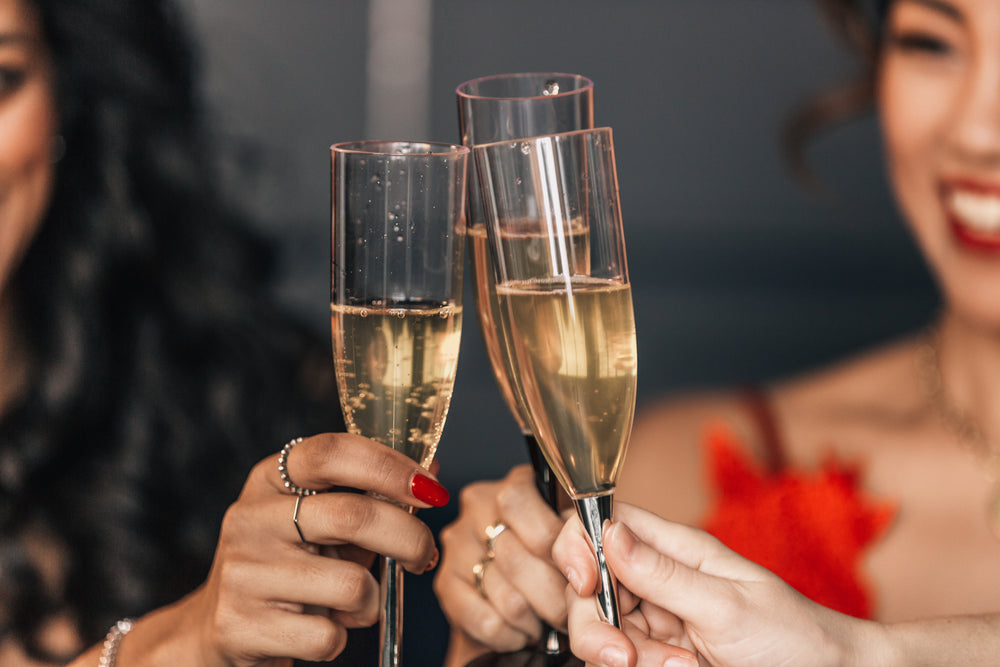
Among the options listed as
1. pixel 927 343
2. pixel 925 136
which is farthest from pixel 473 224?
pixel 927 343

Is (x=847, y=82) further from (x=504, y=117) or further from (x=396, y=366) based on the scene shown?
(x=396, y=366)

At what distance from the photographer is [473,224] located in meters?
0.93

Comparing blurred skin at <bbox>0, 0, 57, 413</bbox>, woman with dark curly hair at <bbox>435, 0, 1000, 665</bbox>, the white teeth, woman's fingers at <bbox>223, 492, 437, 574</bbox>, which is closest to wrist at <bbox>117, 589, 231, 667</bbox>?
woman's fingers at <bbox>223, 492, 437, 574</bbox>

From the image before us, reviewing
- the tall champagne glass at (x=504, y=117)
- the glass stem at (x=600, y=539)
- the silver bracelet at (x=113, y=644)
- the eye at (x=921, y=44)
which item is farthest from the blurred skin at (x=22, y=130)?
the eye at (x=921, y=44)

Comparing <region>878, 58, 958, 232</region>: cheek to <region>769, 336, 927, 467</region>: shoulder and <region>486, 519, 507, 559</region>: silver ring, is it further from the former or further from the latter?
<region>486, 519, 507, 559</region>: silver ring

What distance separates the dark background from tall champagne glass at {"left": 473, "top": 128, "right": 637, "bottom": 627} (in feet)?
8.87

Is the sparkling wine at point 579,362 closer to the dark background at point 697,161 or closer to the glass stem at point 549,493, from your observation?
the glass stem at point 549,493

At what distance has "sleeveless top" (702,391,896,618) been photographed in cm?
177

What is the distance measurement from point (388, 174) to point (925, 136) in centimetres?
123

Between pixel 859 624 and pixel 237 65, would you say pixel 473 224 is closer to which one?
pixel 859 624

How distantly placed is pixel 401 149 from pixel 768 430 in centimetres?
145

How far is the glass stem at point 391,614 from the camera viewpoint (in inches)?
34.1

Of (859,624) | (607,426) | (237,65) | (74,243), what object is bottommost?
(859,624)

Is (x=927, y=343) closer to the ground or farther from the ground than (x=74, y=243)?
closer to the ground
